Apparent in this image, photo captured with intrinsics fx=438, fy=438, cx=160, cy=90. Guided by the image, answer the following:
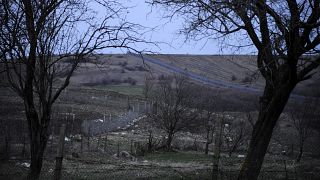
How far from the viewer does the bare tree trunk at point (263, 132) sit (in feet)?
33.7

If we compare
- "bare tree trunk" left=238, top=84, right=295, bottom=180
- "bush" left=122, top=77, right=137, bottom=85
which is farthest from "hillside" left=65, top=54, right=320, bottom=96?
"bare tree trunk" left=238, top=84, right=295, bottom=180

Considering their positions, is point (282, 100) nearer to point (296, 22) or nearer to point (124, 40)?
point (296, 22)

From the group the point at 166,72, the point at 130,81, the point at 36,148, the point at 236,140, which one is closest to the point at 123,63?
the point at 130,81

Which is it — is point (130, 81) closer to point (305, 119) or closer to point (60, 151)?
point (305, 119)

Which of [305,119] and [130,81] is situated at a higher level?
[130,81]

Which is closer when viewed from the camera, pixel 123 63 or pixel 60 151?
pixel 60 151

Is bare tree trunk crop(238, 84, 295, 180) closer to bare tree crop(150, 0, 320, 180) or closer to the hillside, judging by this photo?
bare tree crop(150, 0, 320, 180)

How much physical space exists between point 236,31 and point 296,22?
244cm

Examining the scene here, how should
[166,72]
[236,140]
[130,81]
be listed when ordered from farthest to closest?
[130,81] → [166,72] → [236,140]

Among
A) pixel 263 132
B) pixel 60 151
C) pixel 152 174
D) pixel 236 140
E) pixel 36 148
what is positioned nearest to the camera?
pixel 60 151

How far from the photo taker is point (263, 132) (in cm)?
1061

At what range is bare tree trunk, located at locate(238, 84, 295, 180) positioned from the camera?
10.3 metres

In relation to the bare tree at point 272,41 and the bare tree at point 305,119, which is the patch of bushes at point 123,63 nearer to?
the bare tree at point 305,119

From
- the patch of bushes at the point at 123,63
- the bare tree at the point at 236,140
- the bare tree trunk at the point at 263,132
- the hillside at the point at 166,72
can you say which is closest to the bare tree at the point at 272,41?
the bare tree trunk at the point at 263,132
